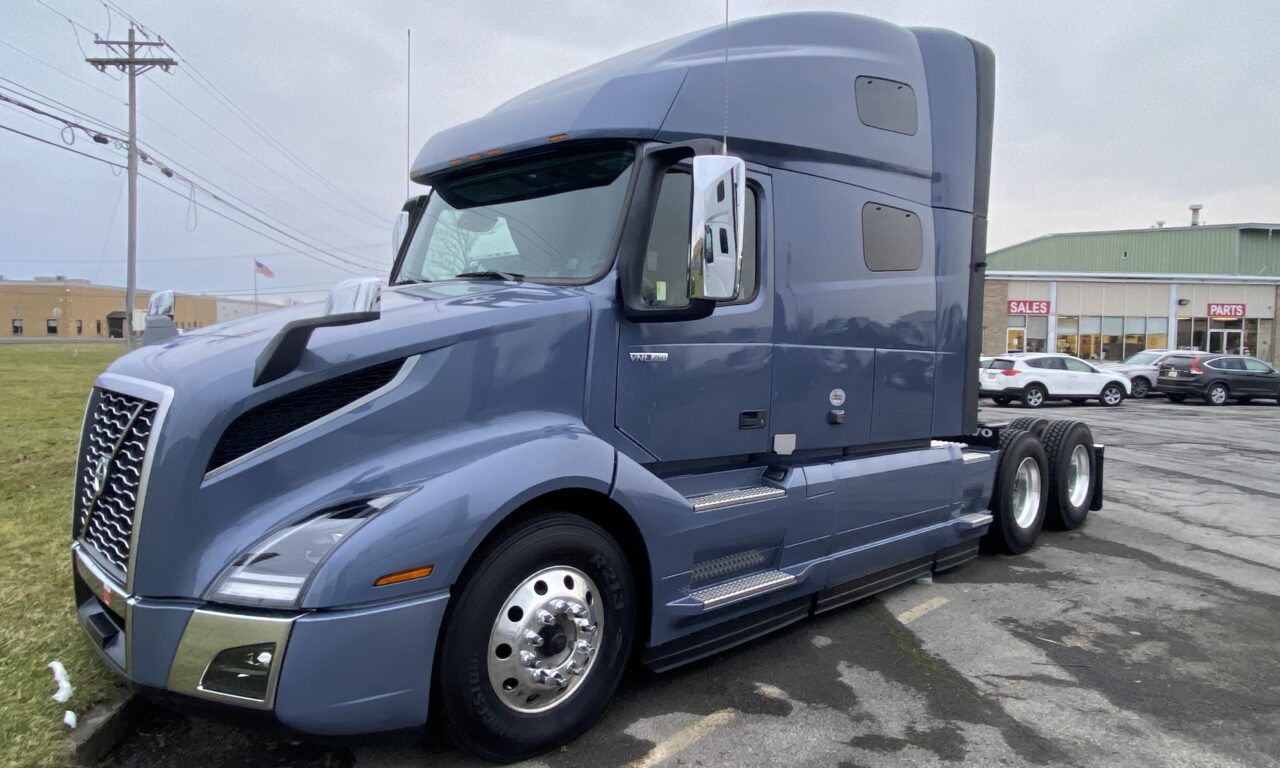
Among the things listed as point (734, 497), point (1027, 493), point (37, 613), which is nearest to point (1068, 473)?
point (1027, 493)

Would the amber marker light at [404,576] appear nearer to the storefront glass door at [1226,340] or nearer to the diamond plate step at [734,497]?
the diamond plate step at [734,497]

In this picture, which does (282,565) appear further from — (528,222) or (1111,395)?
(1111,395)

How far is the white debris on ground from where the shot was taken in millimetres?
3117

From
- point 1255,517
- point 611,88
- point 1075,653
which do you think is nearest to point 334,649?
point 611,88

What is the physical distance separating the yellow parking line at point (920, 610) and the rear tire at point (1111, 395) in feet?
69.0

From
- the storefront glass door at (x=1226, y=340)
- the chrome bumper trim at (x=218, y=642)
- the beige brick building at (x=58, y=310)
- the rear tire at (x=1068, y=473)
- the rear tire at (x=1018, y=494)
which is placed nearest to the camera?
the chrome bumper trim at (x=218, y=642)

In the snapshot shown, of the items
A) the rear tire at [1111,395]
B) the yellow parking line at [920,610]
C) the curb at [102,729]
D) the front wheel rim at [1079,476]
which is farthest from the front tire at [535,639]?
the rear tire at [1111,395]

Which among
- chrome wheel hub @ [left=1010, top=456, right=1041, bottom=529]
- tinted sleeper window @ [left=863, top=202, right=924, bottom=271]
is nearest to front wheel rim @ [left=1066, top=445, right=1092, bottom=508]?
chrome wheel hub @ [left=1010, top=456, right=1041, bottom=529]

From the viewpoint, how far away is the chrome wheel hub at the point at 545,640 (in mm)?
2961

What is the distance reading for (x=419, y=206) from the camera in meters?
4.51

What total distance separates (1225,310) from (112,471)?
4578cm

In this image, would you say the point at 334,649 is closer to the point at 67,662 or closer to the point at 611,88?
the point at 67,662

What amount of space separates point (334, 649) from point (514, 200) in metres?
2.25

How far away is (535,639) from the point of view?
302 centimetres
